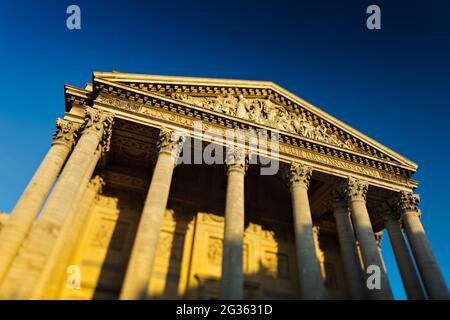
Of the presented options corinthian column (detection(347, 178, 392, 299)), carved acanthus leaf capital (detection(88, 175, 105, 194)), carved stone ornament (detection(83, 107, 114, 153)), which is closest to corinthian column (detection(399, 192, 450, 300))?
corinthian column (detection(347, 178, 392, 299))

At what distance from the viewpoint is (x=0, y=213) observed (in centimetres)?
1181

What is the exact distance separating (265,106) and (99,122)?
29.7ft

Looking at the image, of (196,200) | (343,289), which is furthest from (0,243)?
(343,289)

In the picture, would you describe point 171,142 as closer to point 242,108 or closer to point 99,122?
point 99,122

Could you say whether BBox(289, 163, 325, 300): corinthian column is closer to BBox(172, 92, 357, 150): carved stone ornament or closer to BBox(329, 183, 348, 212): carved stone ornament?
BBox(329, 183, 348, 212): carved stone ornament

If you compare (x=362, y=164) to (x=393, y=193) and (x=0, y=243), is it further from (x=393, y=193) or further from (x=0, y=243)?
(x=0, y=243)

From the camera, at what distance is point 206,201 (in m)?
18.8

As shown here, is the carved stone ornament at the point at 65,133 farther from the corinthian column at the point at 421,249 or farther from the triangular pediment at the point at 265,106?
the corinthian column at the point at 421,249

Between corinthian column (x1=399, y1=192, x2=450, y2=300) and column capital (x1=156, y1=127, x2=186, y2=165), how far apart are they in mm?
12608

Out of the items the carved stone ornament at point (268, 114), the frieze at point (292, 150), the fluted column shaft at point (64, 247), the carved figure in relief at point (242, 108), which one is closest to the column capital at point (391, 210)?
the frieze at point (292, 150)

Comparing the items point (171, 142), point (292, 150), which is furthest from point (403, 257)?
point (171, 142)
